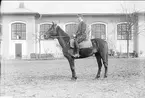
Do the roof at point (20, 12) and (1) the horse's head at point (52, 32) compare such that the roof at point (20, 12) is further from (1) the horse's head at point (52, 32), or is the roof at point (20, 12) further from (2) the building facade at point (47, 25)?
(1) the horse's head at point (52, 32)

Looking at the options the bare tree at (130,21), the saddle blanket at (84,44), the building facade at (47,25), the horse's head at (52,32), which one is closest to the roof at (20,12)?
the building facade at (47,25)

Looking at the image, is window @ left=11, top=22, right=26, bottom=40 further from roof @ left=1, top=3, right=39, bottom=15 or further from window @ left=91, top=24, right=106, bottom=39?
window @ left=91, top=24, right=106, bottom=39

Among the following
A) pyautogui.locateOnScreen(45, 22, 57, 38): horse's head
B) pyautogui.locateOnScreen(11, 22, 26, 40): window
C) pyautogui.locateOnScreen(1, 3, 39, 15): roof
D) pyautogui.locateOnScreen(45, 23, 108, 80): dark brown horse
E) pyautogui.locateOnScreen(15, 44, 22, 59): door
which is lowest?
pyautogui.locateOnScreen(15, 44, 22, 59): door

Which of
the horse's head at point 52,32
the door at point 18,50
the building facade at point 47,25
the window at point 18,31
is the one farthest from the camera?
the window at point 18,31

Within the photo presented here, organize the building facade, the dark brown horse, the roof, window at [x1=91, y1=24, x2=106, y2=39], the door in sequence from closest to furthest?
the dark brown horse
the building facade
the door
the roof
window at [x1=91, y1=24, x2=106, y2=39]

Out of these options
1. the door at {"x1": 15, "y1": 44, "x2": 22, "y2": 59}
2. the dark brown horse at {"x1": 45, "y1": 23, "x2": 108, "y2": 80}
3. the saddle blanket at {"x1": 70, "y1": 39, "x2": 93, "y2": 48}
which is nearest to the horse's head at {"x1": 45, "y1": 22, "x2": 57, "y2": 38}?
the dark brown horse at {"x1": 45, "y1": 23, "x2": 108, "y2": 80}

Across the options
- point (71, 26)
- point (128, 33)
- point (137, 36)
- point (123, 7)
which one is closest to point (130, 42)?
point (137, 36)

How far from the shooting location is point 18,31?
3144cm

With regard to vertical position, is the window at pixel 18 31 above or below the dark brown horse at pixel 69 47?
above

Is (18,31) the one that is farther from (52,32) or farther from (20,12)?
(52,32)

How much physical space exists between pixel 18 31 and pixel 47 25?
446 cm

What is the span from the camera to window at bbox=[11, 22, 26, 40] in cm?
3131

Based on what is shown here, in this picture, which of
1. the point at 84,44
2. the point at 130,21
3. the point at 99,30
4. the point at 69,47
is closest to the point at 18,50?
the point at 99,30

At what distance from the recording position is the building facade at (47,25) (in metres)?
30.5
